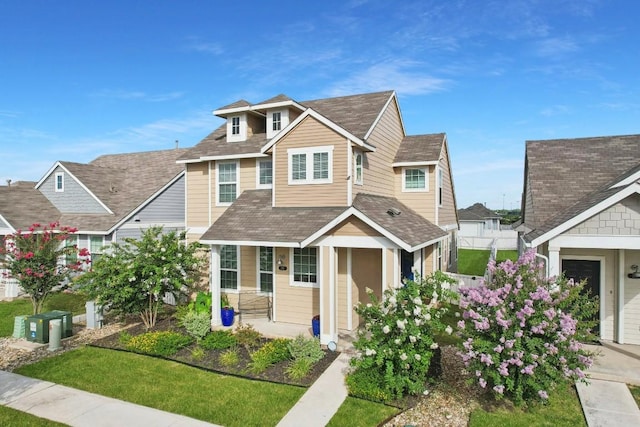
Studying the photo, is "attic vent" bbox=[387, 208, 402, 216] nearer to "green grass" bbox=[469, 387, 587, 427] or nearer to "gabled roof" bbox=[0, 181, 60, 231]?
"green grass" bbox=[469, 387, 587, 427]

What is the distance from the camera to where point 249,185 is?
1527 cm

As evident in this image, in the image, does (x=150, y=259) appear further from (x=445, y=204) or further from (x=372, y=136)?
(x=445, y=204)

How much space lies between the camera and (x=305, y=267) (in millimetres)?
13016

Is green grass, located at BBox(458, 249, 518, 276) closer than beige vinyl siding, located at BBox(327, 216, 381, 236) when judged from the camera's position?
No

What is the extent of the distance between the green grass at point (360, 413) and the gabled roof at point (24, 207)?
62.9 ft

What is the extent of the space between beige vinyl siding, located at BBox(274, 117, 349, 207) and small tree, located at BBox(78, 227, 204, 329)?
3.61 meters

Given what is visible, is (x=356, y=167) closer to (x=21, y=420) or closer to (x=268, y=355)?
(x=268, y=355)

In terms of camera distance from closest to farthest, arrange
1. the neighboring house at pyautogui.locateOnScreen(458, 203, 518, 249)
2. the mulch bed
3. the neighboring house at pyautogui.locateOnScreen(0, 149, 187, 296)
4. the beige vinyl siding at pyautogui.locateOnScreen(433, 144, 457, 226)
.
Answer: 1. the mulch bed
2. the beige vinyl siding at pyautogui.locateOnScreen(433, 144, 457, 226)
3. the neighboring house at pyautogui.locateOnScreen(0, 149, 187, 296)
4. the neighboring house at pyautogui.locateOnScreen(458, 203, 518, 249)

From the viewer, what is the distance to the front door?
10977 millimetres

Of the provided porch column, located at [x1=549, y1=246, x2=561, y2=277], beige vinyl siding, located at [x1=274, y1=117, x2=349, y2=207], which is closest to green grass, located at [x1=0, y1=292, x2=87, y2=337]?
beige vinyl siding, located at [x1=274, y1=117, x2=349, y2=207]

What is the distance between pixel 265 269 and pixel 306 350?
5078 millimetres

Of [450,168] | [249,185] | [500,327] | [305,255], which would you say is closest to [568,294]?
[500,327]

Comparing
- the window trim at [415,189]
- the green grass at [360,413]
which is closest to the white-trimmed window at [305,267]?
the green grass at [360,413]

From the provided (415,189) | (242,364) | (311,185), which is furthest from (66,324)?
(415,189)
